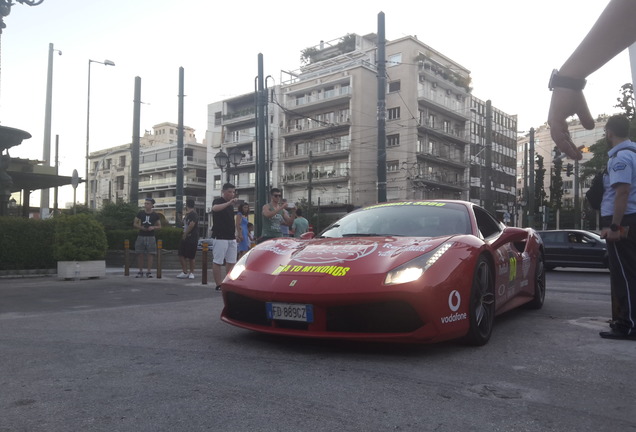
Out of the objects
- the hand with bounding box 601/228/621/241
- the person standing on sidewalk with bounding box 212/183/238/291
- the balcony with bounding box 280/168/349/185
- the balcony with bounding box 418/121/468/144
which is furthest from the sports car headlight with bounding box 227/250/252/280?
the balcony with bounding box 418/121/468/144

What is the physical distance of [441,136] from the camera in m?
51.7

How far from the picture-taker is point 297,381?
112 inches

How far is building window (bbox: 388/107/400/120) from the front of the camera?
48500mm

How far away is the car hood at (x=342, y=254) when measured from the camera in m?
3.58

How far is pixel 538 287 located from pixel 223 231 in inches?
189

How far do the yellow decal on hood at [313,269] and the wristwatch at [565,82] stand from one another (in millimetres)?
1821

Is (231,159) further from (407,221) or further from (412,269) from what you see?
(412,269)

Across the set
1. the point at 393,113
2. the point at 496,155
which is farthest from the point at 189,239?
the point at 496,155

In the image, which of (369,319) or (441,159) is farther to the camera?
(441,159)

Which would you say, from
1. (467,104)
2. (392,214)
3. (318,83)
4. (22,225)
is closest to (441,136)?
(467,104)

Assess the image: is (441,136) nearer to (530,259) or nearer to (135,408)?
(530,259)

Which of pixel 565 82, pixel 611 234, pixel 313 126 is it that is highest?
pixel 313 126

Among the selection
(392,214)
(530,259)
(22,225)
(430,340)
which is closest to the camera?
(430,340)

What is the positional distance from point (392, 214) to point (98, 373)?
2.86 metres
